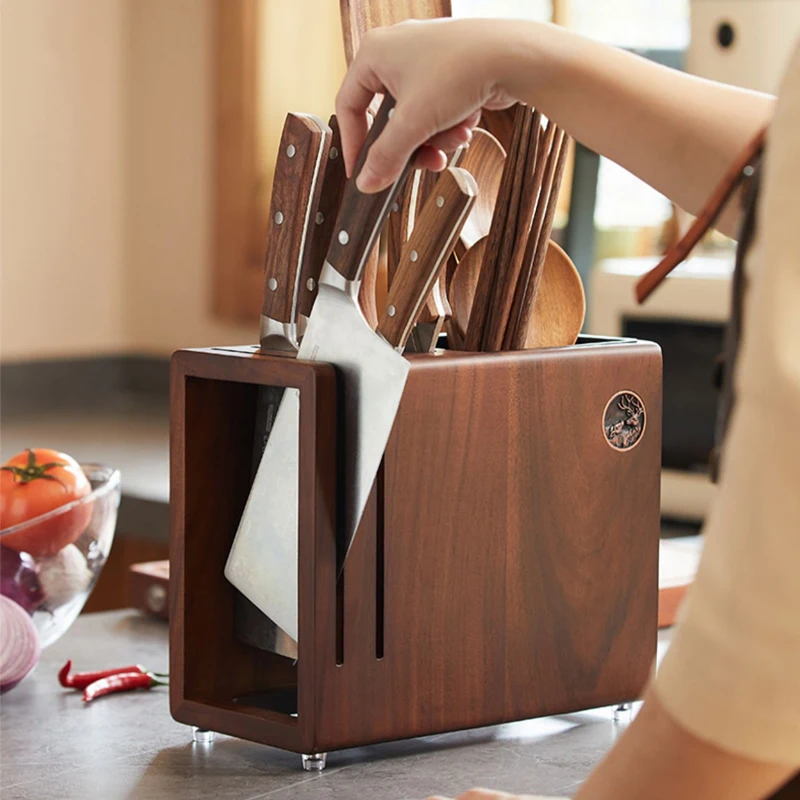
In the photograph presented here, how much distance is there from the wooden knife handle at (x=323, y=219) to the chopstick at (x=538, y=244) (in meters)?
0.11

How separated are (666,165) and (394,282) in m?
0.18

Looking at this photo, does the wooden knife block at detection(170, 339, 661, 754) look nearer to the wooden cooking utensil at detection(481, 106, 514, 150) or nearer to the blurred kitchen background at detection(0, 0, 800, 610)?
the wooden cooking utensil at detection(481, 106, 514, 150)

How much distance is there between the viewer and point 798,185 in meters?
0.37

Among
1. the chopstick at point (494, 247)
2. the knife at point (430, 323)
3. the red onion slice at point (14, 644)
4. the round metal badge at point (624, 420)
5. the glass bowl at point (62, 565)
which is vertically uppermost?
the chopstick at point (494, 247)

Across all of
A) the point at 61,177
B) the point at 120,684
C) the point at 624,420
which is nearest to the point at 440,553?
the point at 624,420

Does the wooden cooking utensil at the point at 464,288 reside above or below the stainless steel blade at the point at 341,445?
above

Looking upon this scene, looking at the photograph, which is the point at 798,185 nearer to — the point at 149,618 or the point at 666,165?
the point at 666,165

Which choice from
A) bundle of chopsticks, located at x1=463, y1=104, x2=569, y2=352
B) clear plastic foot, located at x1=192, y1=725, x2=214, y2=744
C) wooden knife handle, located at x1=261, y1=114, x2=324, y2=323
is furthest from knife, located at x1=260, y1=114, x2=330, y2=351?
clear plastic foot, located at x1=192, y1=725, x2=214, y2=744

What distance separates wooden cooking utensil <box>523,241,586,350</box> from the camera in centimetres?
80

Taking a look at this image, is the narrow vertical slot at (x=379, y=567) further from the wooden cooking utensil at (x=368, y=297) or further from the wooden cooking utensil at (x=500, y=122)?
the wooden cooking utensil at (x=500, y=122)

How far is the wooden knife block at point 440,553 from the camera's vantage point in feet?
2.27

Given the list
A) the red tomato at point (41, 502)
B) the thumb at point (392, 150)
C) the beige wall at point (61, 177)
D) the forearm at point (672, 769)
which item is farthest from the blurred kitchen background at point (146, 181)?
the forearm at point (672, 769)

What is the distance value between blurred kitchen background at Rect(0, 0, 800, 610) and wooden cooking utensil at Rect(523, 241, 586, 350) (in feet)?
6.48

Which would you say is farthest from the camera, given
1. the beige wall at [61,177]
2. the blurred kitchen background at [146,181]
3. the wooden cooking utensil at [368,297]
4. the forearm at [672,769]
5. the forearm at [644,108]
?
the beige wall at [61,177]
